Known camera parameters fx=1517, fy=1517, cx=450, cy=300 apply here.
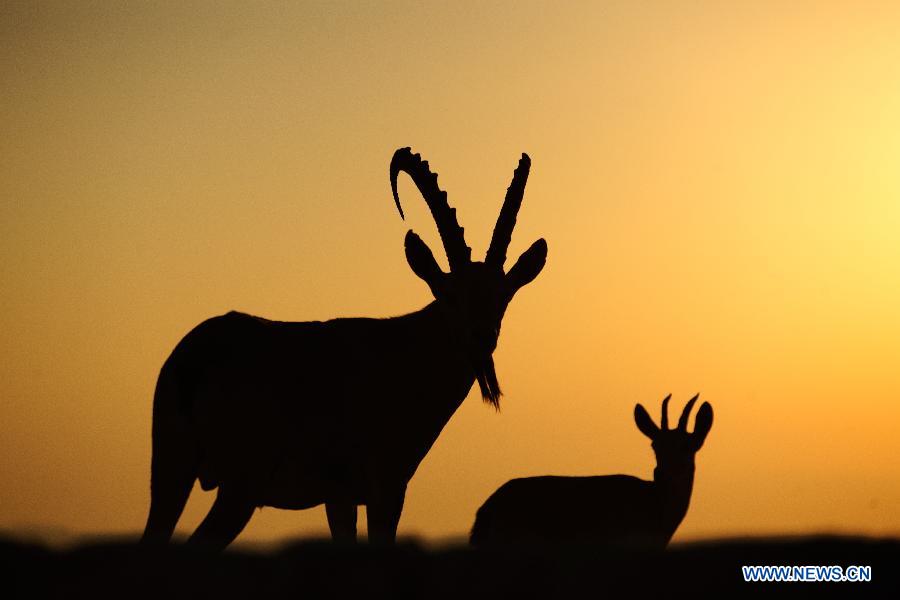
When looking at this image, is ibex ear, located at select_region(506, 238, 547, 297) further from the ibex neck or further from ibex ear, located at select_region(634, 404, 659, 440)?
ibex ear, located at select_region(634, 404, 659, 440)

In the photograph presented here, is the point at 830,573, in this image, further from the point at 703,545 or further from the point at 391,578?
the point at 391,578

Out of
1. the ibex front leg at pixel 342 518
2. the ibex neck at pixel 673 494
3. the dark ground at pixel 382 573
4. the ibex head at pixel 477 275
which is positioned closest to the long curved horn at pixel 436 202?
the ibex head at pixel 477 275

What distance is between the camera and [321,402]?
11.0 m

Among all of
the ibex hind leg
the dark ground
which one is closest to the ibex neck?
the ibex hind leg

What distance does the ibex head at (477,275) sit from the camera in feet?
39.6

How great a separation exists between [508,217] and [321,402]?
2885 mm

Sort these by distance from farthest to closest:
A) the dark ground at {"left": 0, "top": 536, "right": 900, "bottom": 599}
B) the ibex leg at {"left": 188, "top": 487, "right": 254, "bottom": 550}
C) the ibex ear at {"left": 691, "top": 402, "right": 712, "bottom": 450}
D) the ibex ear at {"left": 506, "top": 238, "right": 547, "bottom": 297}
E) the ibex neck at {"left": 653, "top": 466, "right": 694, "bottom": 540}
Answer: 1. the ibex ear at {"left": 691, "top": 402, "right": 712, "bottom": 450}
2. the ibex neck at {"left": 653, "top": 466, "right": 694, "bottom": 540}
3. the ibex ear at {"left": 506, "top": 238, "right": 547, "bottom": 297}
4. the ibex leg at {"left": 188, "top": 487, "right": 254, "bottom": 550}
5. the dark ground at {"left": 0, "top": 536, "right": 900, "bottom": 599}

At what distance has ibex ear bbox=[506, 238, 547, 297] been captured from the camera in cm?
1263

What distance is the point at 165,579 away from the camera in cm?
420

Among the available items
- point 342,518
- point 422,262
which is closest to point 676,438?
point 422,262

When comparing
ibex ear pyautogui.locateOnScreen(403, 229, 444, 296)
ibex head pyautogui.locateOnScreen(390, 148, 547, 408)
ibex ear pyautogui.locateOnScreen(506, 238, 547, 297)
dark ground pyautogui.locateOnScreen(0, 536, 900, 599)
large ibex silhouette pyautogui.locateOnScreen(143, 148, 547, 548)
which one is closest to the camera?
dark ground pyautogui.locateOnScreen(0, 536, 900, 599)

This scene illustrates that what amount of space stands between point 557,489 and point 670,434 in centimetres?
232

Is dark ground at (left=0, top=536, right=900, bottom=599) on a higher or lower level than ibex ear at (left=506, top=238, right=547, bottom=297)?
lower

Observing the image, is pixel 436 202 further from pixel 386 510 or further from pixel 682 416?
pixel 682 416
